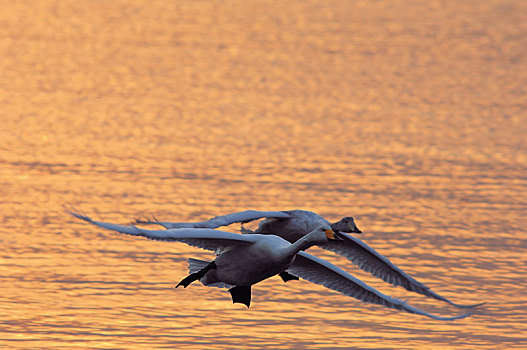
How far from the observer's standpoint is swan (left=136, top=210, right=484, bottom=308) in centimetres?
2368

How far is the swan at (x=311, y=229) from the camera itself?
932 inches

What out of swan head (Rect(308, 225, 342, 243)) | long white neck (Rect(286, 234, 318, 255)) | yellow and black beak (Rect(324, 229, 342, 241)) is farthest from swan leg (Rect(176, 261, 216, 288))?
yellow and black beak (Rect(324, 229, 342, 241))

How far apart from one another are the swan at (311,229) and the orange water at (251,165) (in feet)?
2.62

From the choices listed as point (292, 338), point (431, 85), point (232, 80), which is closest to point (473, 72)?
point (431, 85)

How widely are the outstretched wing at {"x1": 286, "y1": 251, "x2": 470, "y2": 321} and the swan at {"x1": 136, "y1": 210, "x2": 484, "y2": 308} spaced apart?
0.25 m

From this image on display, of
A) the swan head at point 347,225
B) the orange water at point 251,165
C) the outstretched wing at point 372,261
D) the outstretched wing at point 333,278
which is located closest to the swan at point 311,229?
the outstretched wing at point 372,261

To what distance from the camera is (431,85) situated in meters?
48.1

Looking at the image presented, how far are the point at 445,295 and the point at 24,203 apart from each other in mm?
9609

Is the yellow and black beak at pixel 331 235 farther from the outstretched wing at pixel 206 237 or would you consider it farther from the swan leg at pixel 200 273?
the swan leg at pixel 200 273

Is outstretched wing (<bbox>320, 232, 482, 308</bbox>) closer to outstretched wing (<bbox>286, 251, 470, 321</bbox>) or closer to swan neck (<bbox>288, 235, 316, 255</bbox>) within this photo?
outstretched wing (<bbox>286, 251, 470, 321</bbox>)

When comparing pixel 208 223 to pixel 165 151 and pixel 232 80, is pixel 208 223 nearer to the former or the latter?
pixel 165 151

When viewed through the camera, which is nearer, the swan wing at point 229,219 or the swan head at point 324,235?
the swan head at point 324,235

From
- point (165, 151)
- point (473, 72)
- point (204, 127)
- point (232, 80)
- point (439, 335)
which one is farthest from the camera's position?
point (473, 72)

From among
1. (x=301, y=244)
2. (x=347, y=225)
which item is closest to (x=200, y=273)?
(x=301, y=244)
